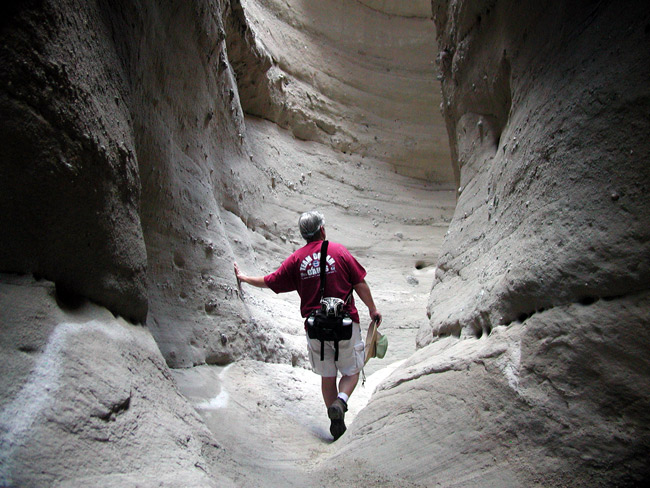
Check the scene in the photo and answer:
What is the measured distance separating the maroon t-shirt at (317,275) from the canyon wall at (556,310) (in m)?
0.54

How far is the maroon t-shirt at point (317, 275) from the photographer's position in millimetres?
2748

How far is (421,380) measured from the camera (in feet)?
7.31

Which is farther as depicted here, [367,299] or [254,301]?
[254,301]

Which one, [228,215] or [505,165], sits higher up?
[228,215]

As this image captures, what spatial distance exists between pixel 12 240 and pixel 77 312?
33 centimetres

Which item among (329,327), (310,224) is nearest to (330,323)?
(329,327)

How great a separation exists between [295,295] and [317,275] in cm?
214

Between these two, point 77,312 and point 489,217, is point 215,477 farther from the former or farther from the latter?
point 489,217

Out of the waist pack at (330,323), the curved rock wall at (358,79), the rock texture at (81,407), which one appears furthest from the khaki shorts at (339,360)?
the curved rock wall at (358,79)

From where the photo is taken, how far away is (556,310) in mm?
1786

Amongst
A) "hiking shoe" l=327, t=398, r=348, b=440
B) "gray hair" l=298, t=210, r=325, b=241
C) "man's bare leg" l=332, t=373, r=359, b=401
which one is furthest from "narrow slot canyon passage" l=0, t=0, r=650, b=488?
"gray hair" l=298, t=210, r=325, b=241

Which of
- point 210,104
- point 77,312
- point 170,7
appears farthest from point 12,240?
point 210,104

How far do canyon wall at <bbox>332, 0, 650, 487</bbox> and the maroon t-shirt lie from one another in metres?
0.54

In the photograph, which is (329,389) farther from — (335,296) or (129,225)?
(129,225)
